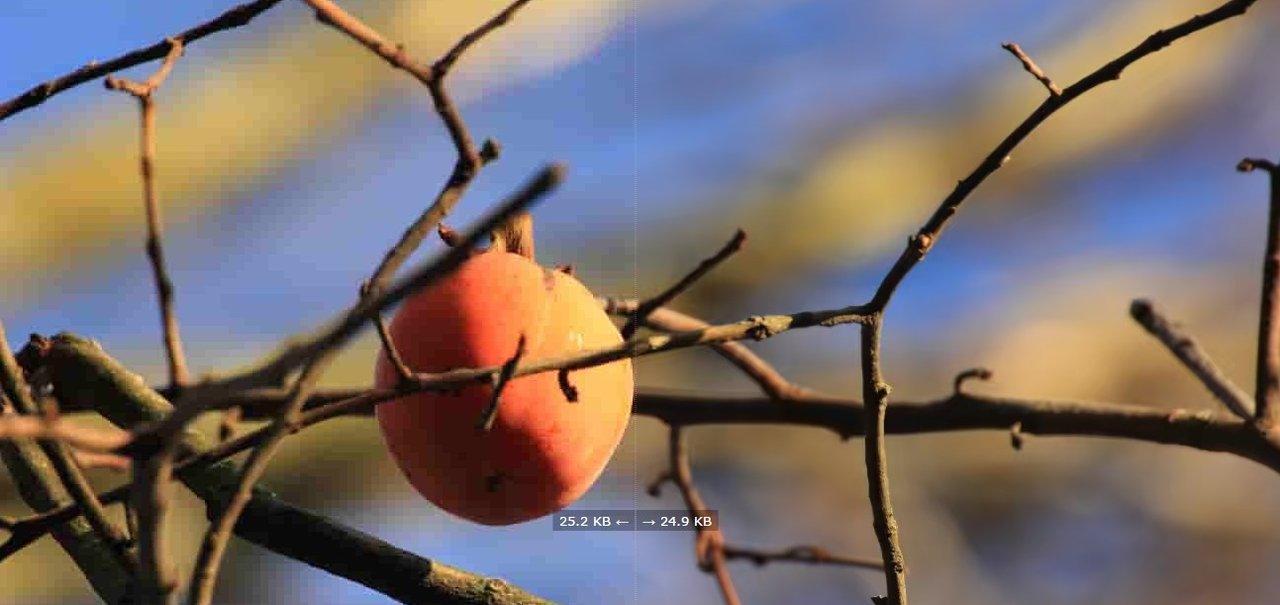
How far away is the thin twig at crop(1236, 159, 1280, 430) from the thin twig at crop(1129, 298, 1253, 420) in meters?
0.02

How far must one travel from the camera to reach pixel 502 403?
0.66 m

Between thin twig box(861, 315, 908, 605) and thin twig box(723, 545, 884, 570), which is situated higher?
thin twig box(861, 315, 908, 605)

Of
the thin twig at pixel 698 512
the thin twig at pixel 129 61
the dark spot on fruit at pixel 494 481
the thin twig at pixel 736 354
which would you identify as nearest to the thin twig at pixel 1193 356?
the thin twig at pixel 736 354

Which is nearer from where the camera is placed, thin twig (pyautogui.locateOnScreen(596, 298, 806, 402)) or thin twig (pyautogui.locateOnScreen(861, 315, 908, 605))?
thin twig (pyautogui.locateOnScreen(861, 315, 908, 605))

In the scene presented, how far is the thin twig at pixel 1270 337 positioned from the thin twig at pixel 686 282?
12.3 inches

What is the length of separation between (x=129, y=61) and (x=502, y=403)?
0.23 metres

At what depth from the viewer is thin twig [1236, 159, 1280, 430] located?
0.79m

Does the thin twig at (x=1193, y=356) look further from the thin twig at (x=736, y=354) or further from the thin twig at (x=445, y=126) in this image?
the thin twig at (x=445, y=126)

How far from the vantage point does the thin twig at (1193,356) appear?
84 centimetres

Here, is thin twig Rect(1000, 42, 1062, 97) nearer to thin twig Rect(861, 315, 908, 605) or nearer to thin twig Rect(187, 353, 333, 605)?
thin twig Rect(861, 315, 908, 605)

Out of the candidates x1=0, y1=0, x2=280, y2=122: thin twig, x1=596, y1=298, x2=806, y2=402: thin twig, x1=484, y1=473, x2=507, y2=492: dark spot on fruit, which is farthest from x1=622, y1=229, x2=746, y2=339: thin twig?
x1=0, y1=0, x2=280, y2=122: thin twig

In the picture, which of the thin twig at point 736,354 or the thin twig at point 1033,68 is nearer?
the thin twig at point 1033,68

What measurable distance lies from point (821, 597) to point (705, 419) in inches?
90.2

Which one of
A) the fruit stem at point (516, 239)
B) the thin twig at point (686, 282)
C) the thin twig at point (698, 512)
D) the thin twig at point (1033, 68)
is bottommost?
the thin twig at point (698, 512)
